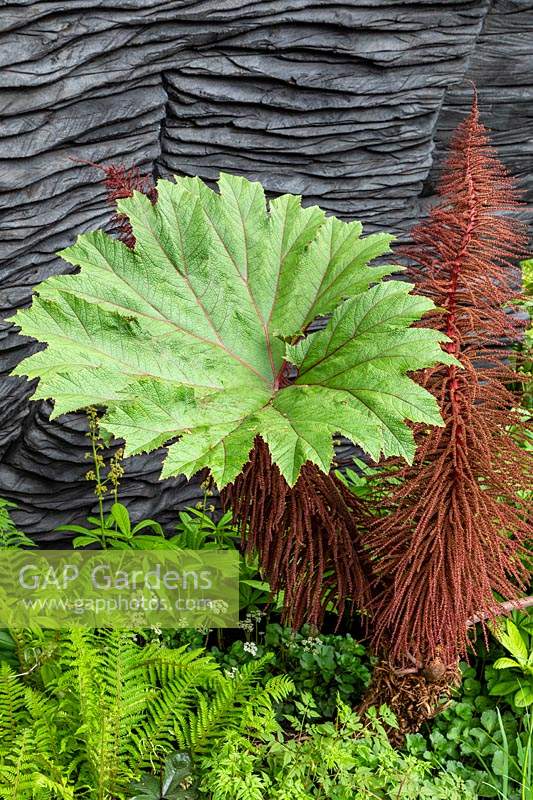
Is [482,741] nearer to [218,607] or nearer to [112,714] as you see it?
[218,607]

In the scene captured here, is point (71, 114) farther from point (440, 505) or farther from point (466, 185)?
point (440, 505)

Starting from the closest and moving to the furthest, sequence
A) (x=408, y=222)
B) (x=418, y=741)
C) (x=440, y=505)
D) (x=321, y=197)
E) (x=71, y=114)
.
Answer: (x=440, y=505) < (x=418, y=741) < (x=71, y=114) < (x=321, y=197) < (x=408, y=222)

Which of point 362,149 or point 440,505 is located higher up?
point 362,149

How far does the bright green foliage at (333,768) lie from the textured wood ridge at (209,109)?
1.32 meters

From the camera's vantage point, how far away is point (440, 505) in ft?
5.57

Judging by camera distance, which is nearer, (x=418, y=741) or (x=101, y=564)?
(x=418, y=741)

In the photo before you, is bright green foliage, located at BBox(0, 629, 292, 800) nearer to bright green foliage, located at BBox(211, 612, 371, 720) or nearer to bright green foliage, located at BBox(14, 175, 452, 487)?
bright green foliage, located at BBox(211, 612, 371, 720)

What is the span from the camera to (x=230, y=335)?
1759 millimetres

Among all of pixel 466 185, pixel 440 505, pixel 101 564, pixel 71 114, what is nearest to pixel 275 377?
pixel 440 505

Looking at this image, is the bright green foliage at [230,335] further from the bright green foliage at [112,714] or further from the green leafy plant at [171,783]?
the green leafy plant at [171,783]

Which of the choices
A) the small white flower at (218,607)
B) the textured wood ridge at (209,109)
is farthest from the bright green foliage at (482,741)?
the textured wood ridge at (209,109)

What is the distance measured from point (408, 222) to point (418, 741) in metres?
1.84

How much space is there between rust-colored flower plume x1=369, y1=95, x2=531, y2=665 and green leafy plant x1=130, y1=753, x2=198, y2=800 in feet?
1.81

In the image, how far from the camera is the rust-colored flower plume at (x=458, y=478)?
5.60 feet
